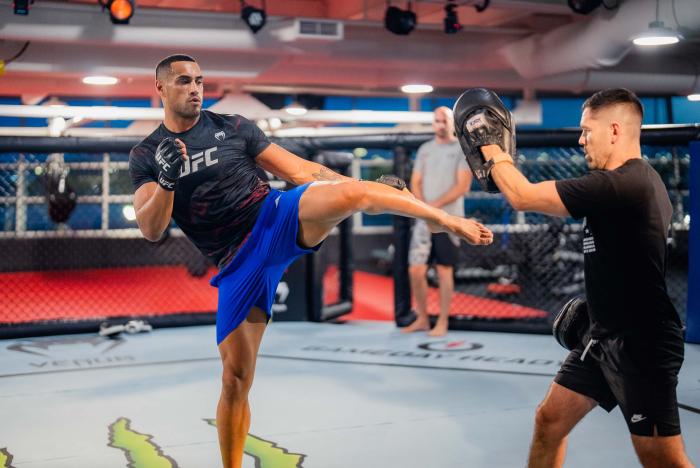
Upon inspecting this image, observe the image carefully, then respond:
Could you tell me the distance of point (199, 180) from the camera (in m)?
2.75

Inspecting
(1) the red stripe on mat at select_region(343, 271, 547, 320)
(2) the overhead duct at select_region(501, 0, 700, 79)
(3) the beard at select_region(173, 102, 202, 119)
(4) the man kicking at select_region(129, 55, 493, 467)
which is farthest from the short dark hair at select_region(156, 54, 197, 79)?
(2) the overhead duct at select_region(501, 0, 700, 79)

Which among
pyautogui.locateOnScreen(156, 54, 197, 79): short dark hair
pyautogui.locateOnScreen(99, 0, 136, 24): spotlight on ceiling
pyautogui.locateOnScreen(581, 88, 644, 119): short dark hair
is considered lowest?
pyautogui.locateOnScreen(581, 88, 644, 119): short dark hair

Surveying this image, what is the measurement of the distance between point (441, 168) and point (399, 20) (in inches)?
87.2

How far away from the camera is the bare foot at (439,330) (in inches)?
227

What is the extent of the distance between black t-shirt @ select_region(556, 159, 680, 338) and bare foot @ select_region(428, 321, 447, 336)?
3600 millimetres

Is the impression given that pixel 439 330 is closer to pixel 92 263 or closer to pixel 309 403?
pixel 309 403

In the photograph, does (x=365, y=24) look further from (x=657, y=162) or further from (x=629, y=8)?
(x=657, y=162)

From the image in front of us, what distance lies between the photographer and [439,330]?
5793 mm

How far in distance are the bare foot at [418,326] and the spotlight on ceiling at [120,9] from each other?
11.2ft

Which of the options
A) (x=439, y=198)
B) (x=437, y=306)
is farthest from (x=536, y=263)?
(x=439, y=198)

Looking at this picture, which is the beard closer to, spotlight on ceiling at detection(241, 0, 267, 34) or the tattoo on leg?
the tattoo on leg

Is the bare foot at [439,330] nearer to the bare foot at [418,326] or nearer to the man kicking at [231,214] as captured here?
the bare foot at [418,326]

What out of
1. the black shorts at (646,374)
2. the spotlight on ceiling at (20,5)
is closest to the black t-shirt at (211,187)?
the black shorts at (646,374)

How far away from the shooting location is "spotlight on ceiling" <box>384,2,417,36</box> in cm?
→ 718
